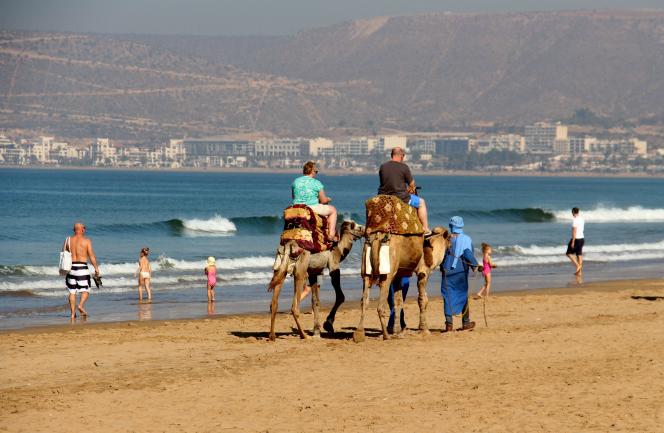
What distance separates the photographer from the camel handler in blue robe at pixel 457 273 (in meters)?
15.8

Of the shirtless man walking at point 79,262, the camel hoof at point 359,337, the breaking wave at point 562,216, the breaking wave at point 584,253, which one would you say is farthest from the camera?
the breaking wave at point 562,216

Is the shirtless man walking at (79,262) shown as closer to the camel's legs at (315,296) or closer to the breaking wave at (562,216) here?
the camel's legs at (315,296)

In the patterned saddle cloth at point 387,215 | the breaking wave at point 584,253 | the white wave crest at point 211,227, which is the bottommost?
the white wave crest at point 211,227

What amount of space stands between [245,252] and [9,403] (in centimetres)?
2977

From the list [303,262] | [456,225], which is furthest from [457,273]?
[303,262]

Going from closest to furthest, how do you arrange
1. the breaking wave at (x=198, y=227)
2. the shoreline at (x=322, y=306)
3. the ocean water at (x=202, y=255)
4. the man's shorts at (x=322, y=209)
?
the man's shorts at (x=322, y=209) → the shoreline at (x=322, y=306) → the ocean water at (x=202, y=255) → the breaking wave at (x=198, y=227)

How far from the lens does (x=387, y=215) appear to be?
46.2ft

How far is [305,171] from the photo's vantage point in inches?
571

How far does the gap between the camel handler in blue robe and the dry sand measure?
0.46 metres

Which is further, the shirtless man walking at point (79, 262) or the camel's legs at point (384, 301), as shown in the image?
the shirtless man walking at point (79, 262)

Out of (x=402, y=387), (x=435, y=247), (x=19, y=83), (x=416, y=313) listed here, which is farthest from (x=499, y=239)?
(x=19, y=83)

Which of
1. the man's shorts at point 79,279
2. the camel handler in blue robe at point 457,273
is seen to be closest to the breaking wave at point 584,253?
the man's shorts at point 79,279

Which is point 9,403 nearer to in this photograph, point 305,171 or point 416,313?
point 305,171

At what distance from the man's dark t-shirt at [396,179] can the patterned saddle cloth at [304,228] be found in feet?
2.94
